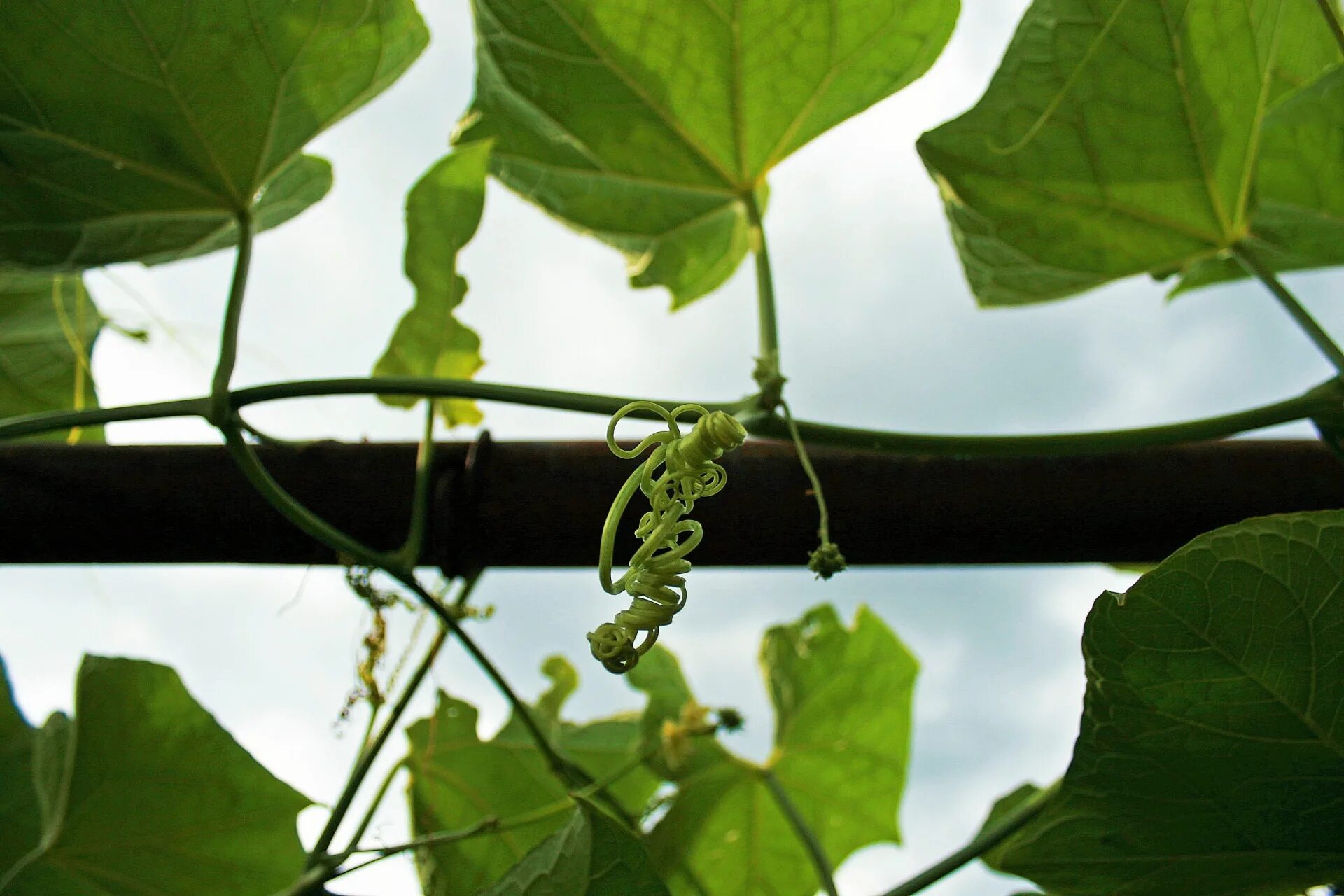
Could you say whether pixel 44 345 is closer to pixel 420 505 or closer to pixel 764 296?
pixel 420 505

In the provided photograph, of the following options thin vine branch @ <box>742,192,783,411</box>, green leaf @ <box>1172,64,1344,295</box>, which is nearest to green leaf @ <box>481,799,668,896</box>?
thin vine branch @ <box>742,192,783,411</box>

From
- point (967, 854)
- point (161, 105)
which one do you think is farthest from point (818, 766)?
point (161, 105)

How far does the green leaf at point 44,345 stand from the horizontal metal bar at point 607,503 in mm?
354

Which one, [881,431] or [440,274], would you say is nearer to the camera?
[881,431]

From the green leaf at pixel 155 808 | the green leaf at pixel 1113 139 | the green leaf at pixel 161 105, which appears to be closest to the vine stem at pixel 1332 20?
the green leaf at pixel 1113 139

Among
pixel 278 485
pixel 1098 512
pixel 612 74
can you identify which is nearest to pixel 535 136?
pixel 612 74

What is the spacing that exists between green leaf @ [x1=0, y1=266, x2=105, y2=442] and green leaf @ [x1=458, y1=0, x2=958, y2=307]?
0.47m

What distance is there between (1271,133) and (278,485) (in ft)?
2.54

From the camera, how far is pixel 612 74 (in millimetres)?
725

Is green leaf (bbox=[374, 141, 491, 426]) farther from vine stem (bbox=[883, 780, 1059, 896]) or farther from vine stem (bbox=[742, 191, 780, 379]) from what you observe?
vine stem (bbox=[883, 780, 1059, 896])

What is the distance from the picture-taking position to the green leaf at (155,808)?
2.45 ft

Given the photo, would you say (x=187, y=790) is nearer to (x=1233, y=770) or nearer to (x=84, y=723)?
(x=84, y=723)

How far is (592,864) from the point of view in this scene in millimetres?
541

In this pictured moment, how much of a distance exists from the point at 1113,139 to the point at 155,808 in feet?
2.73
